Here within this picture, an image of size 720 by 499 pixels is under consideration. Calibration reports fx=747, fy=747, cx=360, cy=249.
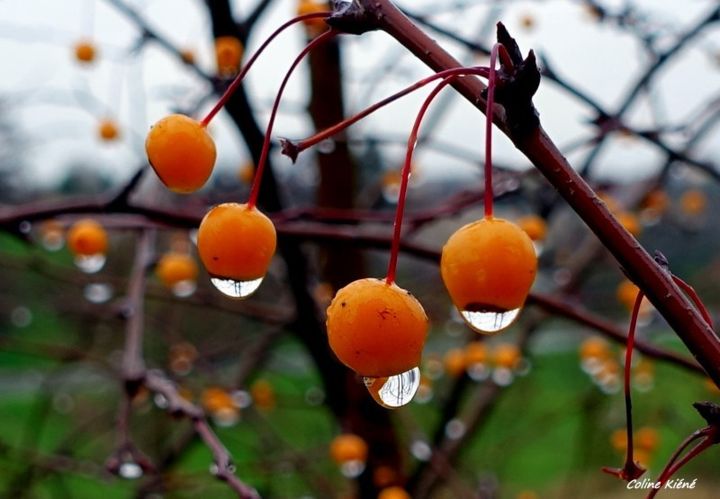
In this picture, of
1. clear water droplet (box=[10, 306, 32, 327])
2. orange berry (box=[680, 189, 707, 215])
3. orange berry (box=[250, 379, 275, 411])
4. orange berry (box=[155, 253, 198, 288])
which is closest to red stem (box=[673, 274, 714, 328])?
orange berry (box=[155, 253, 198, 288])

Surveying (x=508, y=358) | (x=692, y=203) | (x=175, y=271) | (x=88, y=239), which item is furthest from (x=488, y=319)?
(x=692, y=203)

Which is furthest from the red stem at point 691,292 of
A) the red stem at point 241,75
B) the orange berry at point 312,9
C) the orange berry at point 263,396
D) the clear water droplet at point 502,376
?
the orange berry at point 263,396

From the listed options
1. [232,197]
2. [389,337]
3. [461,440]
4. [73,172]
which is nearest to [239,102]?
[232,197]

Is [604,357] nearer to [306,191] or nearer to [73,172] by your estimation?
[306,191]

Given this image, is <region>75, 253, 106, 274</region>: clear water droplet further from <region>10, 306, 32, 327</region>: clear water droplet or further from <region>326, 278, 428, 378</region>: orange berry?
<region>10, 306, 32, 327</region>: clear water droplet

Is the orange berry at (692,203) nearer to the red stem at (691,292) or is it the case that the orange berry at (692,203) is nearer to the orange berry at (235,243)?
the red stem at (691,292)
